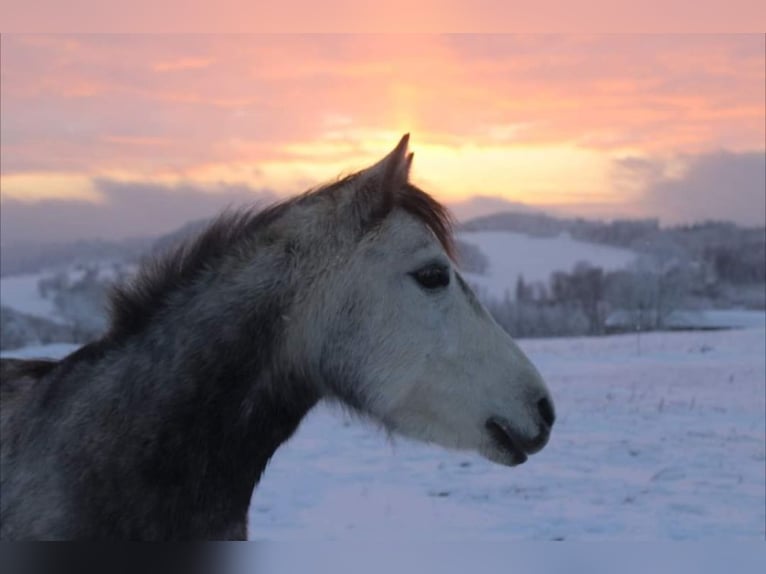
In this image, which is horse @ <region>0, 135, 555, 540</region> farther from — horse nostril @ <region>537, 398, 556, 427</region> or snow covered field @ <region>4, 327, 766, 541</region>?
snow covered field @ <region>4, 327, 766, 541</region>

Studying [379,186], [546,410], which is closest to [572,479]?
[546,410]

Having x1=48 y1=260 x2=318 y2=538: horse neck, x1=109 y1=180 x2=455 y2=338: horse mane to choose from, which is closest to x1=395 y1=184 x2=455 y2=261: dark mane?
x1=109 y1=180 x2=455 y2=338: horse mane

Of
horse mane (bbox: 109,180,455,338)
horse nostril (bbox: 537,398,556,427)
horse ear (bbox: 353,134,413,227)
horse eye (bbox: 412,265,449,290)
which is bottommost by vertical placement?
horse nostril (bbox: 537,398,556,427)

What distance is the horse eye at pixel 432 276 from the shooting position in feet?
5.08

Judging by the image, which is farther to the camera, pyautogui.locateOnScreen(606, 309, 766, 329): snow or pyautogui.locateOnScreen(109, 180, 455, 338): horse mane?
pyautogui.locateOnScreen(606, 309, 766, 329): snow

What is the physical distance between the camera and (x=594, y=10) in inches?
110

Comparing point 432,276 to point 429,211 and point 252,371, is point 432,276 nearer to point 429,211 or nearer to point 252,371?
point 429,211

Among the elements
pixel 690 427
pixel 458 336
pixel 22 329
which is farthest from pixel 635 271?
pixel 458 336

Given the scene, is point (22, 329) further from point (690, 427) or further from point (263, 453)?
point (263, 453)

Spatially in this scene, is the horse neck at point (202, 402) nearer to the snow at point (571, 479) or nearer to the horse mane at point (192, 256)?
the horse mane at point (192, 256)

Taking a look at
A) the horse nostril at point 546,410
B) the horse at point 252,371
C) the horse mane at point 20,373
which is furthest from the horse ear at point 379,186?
the horse mane at point 20,373

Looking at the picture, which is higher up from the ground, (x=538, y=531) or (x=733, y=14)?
(x=733, y=14)

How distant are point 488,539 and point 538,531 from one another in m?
0.24

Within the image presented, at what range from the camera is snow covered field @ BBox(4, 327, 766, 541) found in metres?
3.63
